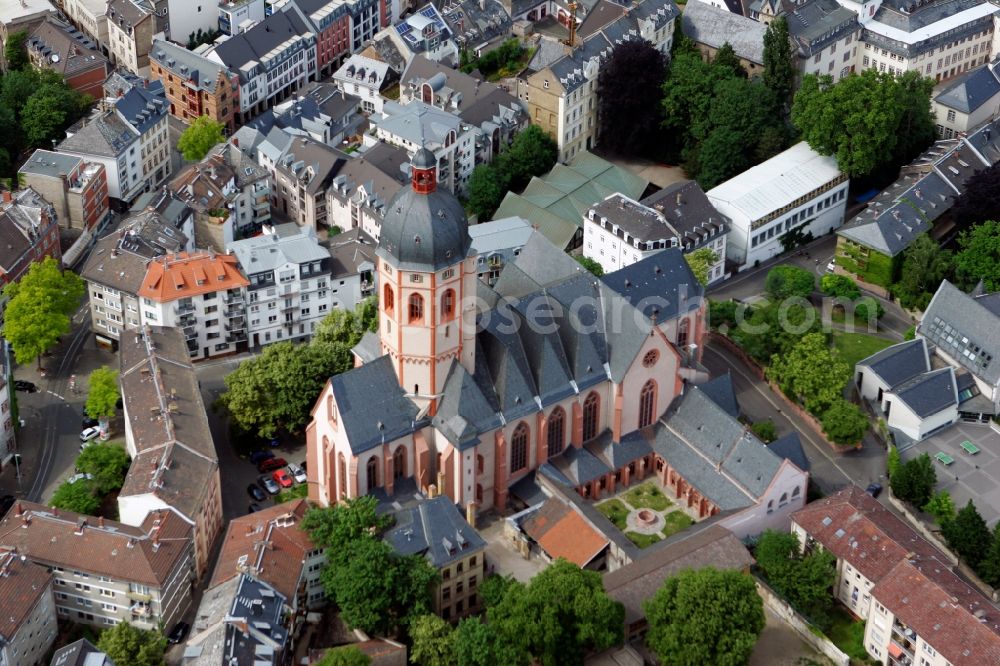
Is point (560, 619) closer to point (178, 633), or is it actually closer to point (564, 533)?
point (564, 533)

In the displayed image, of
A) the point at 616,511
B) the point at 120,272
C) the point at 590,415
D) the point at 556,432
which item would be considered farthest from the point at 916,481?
the point at 120,272

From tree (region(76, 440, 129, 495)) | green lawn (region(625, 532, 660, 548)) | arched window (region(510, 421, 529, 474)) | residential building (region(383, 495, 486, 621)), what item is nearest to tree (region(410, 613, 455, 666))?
residential building (region(383, 495, 486, 621))

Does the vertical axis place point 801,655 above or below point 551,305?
below

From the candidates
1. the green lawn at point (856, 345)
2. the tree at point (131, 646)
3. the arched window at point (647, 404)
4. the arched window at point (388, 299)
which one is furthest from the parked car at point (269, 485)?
the green lawn at point (856, 345)

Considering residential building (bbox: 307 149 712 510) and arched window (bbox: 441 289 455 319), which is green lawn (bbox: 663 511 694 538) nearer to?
residential building (bbox: 307 149 712 510)

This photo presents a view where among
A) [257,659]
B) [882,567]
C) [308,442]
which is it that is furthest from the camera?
[308,442]

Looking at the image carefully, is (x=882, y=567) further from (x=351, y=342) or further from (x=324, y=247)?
(x=324, y=247)

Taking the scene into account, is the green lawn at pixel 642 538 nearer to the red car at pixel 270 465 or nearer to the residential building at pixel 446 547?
the residential building at pixel 446 547

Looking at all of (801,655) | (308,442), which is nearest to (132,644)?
(308,442)
